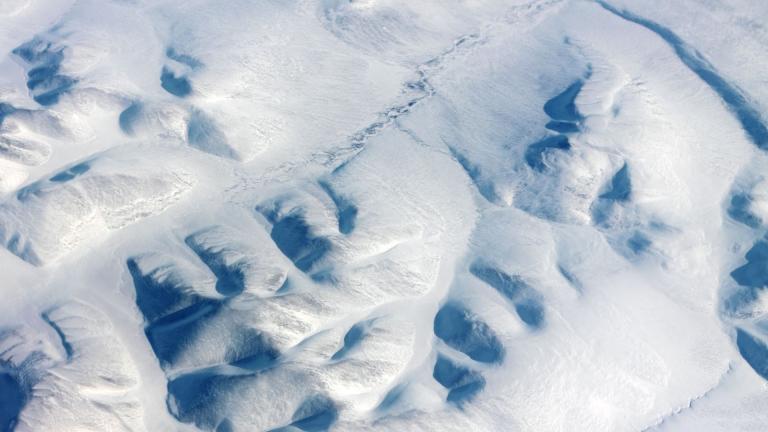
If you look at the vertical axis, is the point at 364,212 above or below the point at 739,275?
below

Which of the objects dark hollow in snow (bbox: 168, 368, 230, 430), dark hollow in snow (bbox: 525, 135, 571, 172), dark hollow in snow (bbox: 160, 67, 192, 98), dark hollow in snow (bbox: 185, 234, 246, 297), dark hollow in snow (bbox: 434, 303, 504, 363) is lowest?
dark hollow in snow (bbox: 168, 368, 230, 430)

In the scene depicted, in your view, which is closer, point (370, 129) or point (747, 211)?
point (747, 211)

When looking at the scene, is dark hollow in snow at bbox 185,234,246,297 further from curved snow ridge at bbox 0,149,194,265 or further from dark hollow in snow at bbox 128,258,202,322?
curved snow ridge at bbox 0,149,194,265

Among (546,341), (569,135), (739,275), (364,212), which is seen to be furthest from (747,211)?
(364,212)

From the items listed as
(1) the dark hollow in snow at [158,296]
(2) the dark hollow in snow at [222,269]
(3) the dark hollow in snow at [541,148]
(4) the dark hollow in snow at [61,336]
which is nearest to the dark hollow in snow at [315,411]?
(2) the dark hollow in snow at [222,269]

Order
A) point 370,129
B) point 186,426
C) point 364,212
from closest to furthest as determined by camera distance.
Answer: point 186,426 < point 364,212 < point 370,129

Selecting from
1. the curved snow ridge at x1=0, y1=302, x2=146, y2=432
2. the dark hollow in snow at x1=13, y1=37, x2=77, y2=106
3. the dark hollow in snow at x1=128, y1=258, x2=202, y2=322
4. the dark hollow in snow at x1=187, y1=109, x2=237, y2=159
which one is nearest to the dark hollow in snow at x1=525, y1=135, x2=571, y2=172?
the dark hollow in snow at x1=187, y1=109, x2=237, y2=159

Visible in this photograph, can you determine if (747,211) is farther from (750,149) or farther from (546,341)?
(546,341)

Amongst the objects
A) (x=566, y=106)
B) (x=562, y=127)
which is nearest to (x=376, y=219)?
(x=562, y=127)
